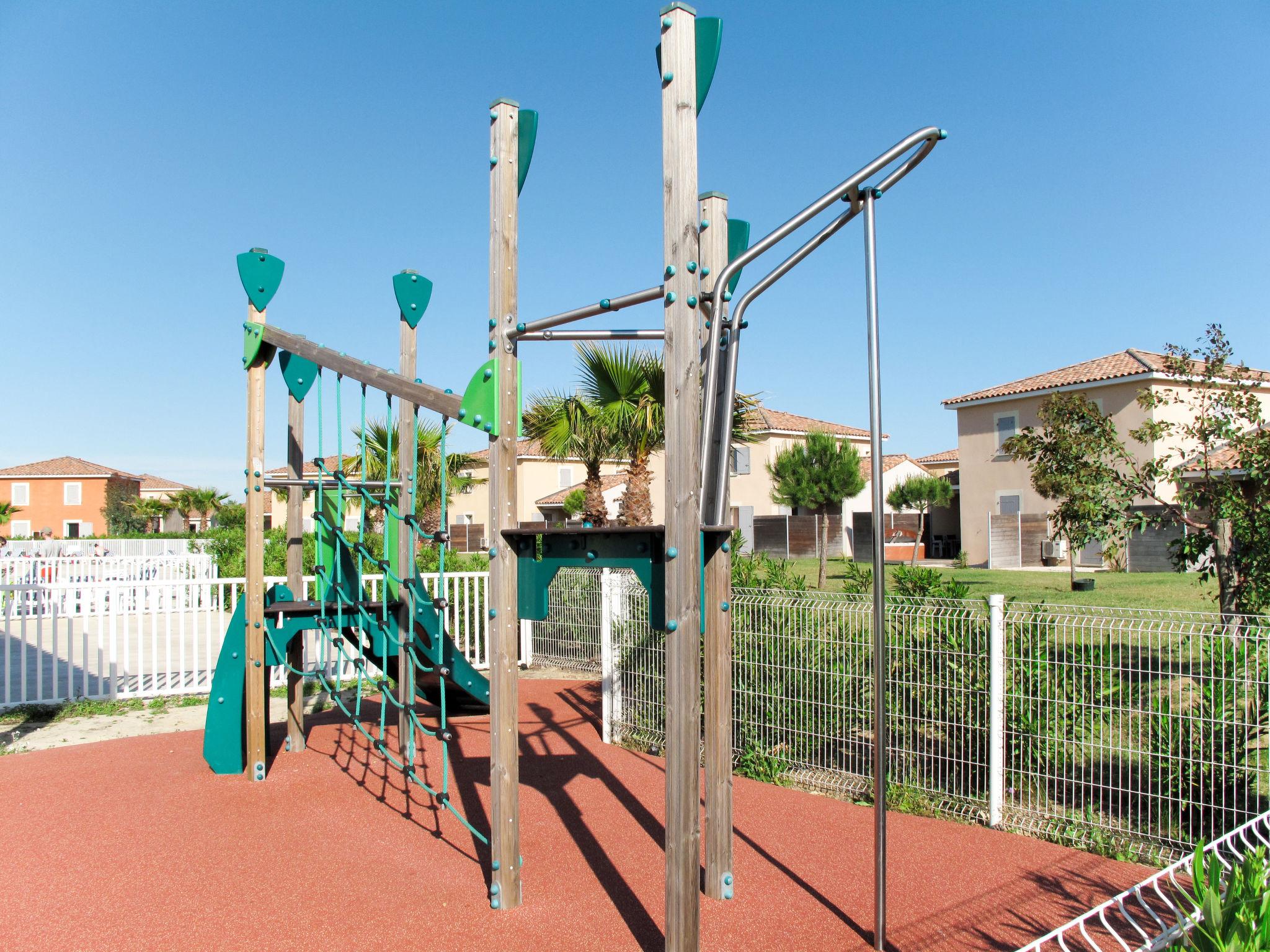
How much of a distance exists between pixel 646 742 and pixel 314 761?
2252 mm

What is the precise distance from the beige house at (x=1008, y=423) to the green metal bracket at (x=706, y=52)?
2549 centimetres

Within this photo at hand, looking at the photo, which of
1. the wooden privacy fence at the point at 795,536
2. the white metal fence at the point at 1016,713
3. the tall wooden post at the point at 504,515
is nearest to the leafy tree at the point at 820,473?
the wooden privacy fence at the point at 795,536

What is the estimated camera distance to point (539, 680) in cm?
931

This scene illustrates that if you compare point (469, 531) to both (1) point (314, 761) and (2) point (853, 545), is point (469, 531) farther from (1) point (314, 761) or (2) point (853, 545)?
(1) point (314, 761)

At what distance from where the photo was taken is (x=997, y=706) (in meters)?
4.59

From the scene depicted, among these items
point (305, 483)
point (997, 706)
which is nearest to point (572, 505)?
point (305, 483)

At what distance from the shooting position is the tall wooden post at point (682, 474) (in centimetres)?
294

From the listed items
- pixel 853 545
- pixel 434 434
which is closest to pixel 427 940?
pixel 434 434

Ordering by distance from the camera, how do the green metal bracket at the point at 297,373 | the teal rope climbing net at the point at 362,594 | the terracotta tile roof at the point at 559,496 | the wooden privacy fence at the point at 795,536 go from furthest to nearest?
the terracotta tile roof at the point at 559,496, the wooden privacy fence at the point at 795,536, the green metal bracket at the point at 297,373, the teal rope climbing net at the point at 362,594

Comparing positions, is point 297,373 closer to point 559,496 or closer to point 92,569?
point 92,569

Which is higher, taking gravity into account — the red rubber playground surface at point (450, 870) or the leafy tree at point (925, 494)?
the leafy tree at point (925, 494)

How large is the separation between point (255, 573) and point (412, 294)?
2038 mm

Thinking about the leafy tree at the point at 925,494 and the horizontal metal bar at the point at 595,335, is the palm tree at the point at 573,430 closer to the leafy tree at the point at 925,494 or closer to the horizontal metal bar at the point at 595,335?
the horizontal metal bar at the point at 595,335

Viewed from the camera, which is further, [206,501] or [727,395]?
[206,501]
